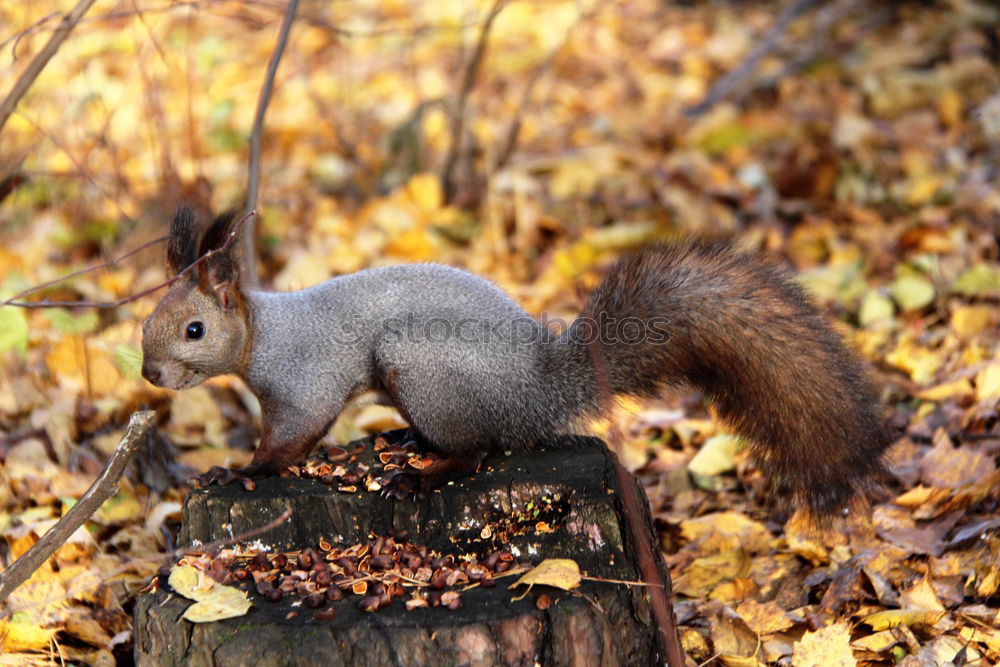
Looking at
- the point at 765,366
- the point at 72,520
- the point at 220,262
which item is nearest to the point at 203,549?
the point at 72,520

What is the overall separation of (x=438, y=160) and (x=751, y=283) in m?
3.12

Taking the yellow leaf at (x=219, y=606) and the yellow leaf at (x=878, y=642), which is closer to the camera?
the yellow leaf at (x=219, y=606)

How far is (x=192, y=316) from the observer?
7.56 feet

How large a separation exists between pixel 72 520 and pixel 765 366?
4.31 feet

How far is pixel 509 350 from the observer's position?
225 centimetres

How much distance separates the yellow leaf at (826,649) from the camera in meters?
2.02

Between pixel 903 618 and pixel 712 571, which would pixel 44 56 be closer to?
pixel 712 571

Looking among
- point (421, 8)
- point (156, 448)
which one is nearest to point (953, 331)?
point (156, 448)

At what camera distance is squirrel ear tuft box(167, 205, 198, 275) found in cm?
225

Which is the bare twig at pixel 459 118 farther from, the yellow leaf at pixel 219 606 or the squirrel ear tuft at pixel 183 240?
the yellow leaf at pixel 219 606

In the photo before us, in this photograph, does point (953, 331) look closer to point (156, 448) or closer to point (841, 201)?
point (841, 201)

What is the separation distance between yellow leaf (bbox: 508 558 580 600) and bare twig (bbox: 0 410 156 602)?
0.75 m

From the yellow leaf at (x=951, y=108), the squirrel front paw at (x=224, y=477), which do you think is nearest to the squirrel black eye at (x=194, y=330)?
the squirrel front paw at (x=224, y=477)

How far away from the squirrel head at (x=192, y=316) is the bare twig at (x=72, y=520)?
34 cm
